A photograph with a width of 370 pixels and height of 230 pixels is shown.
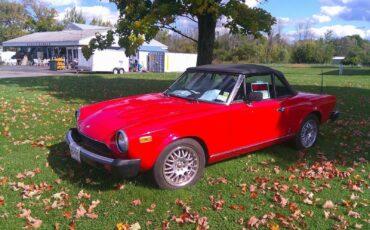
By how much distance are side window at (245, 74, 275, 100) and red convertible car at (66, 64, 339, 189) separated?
2cm

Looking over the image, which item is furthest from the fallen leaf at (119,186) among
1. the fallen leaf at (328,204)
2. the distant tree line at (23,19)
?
the distant tree line at (23,19)

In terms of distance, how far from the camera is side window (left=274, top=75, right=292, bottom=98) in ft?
20.4

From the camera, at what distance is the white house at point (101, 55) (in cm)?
3422

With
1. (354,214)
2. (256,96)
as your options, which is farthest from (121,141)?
(354,214)

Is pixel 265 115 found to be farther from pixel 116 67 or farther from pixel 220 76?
pixel 116 67

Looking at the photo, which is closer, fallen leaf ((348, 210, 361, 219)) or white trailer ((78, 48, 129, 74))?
fallen leaf ((348, 210, 361, 219))

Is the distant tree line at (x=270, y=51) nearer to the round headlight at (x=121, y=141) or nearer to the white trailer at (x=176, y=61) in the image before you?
the white trailer at (x=176, y=61)

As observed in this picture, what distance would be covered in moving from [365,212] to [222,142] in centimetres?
190

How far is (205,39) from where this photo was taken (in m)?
12.6

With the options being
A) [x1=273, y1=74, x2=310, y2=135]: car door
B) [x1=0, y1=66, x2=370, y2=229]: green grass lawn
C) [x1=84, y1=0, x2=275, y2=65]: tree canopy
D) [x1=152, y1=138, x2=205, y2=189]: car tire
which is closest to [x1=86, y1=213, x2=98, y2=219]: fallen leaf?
[x1=0, y1=66, x2=370, y2=229]: green grass lawn

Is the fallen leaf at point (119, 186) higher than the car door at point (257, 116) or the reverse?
the reverse

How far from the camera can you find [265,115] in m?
5.75

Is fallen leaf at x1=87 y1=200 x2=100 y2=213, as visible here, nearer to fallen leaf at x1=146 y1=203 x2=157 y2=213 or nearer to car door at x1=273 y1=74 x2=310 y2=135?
fallen leaf at x1=146 y1=203 x2=157 y2=213

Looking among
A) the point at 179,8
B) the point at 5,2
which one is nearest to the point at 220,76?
the point at 179,8
